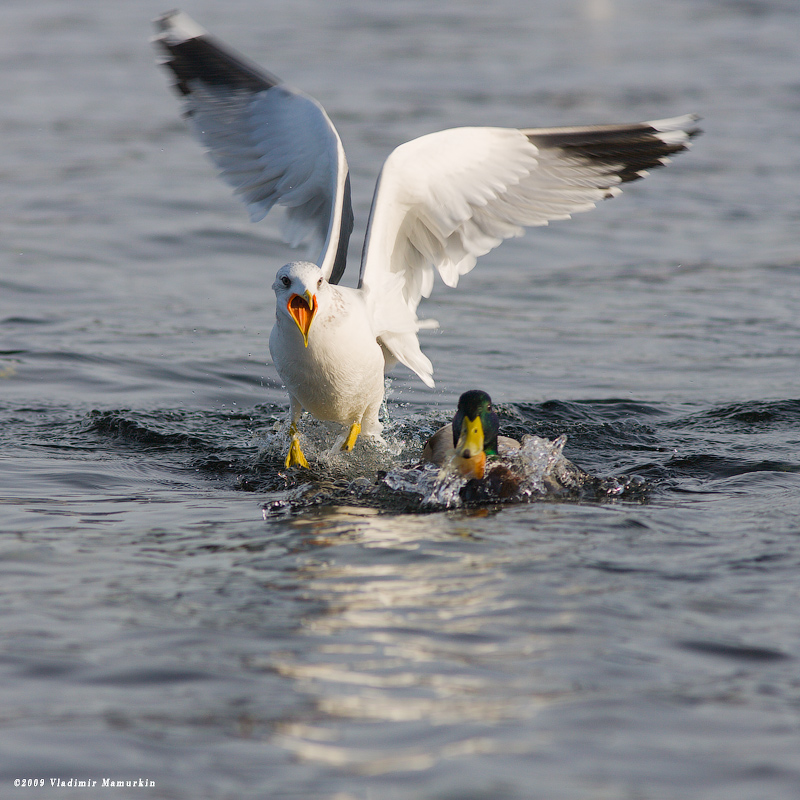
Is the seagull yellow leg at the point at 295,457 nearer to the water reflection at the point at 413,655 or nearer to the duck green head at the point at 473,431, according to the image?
the duck green head at the point at 473,431

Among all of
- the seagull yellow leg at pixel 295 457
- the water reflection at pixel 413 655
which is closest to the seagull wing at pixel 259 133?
the seagull yellow leg at pixel 295 457

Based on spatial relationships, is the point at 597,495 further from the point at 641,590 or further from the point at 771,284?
the point at 771,284

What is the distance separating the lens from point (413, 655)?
12.5 ft

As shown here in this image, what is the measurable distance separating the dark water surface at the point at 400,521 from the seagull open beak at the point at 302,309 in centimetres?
91

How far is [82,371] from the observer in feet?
27.0

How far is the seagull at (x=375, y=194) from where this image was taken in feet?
19.9

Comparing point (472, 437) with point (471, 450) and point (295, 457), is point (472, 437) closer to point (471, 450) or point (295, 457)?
point (471, 450)

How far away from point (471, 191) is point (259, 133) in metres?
1.46

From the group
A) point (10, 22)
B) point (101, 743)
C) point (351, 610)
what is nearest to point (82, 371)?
point (351, 610)

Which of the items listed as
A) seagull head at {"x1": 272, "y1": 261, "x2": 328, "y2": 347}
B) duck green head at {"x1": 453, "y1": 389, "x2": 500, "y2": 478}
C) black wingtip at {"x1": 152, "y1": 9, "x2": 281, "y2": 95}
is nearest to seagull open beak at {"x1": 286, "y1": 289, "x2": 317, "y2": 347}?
seagull head at {"x1": 272, "y1": 261, "x2": 328, "y2": 347}

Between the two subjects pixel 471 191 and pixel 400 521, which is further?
pixel 471 191

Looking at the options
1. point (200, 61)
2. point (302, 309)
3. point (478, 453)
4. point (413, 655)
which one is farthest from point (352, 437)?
point (413, 655)

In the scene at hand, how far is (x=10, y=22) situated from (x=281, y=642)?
73.8 feet

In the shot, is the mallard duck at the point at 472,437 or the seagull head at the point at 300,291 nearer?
the seagull head at the point at 300,291
